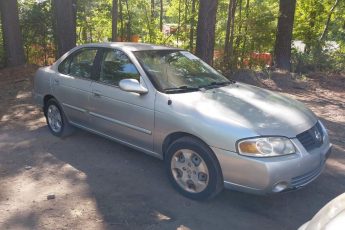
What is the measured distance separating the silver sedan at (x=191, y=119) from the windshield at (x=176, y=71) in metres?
0.01

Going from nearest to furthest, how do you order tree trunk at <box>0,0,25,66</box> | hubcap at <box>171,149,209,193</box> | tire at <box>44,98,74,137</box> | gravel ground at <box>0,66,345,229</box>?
1. gravel ground at <box>0,66,345,229</box>
2. hubcap at <box>171,149,209,193</box>
3. tire at <box>44,98,74,137</box>
4. tree trunk at <box>0,0,25,66</box>

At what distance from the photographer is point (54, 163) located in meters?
5.45

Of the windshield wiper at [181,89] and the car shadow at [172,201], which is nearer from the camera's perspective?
the car shadow at [172,201]

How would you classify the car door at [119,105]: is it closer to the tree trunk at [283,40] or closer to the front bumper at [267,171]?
the front bumper at [267,171]

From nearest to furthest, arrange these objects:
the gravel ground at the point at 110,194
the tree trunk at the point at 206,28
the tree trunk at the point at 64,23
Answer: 1. the gravel ground at the point at 110,194
2. the tree trunk at the point at 206,28
3. the tree trunk at the point at 64,23

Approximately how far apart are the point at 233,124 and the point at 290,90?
6.96 meters

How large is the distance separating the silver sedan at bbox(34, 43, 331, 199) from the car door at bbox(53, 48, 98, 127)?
15 millimetres

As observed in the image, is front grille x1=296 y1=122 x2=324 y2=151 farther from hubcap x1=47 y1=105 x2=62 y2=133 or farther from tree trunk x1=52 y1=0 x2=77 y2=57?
tree trunk x1=52 y1=0 x2=77 y2=57

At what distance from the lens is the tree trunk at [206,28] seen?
377 inches

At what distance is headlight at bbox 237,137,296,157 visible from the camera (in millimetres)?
3818

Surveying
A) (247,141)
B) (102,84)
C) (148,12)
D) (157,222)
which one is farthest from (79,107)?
(148,12)

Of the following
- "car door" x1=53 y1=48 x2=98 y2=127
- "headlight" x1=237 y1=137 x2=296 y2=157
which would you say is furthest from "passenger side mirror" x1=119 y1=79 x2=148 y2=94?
"headlight" x1=237 y1=137 x2=296 y2=157

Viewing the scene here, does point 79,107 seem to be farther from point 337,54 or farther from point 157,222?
point 337,54

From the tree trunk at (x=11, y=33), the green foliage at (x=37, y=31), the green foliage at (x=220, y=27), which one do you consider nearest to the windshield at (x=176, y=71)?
the green foliage at (x=220, y=27)
